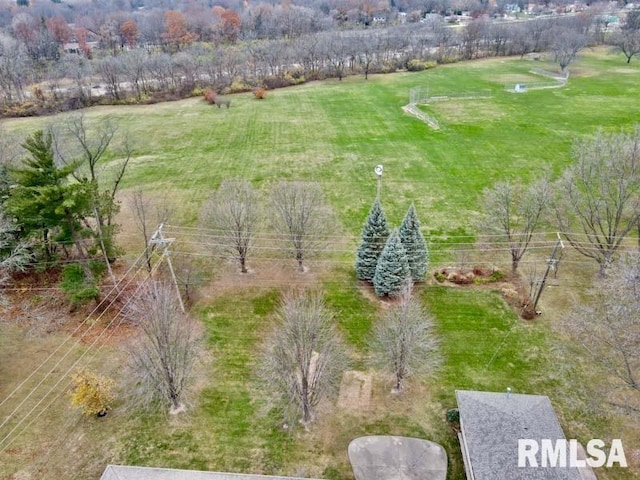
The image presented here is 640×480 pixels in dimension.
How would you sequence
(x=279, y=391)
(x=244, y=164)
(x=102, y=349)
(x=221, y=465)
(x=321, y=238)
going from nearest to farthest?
(x=221, y=465), (x=279, y=391), (x=102, y=349), (x=321, y=238), (x=244, y=164)

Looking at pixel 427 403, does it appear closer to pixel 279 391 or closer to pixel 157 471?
pixel 279 391

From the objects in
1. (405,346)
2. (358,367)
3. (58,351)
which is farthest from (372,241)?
(58,351)

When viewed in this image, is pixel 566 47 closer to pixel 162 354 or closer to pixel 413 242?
pixel 413 242

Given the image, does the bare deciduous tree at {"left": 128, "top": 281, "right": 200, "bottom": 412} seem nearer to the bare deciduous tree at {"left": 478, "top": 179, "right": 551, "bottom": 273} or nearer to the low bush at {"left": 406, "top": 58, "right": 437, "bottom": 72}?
the bare deciduous tree at {"left": 478, "top": 179, "right": 551, "bottom": 273}

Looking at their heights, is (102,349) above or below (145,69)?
below

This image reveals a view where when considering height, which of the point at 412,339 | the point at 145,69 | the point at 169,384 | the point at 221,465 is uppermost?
the point at 145,69

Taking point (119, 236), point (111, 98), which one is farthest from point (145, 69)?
point (119, 236)

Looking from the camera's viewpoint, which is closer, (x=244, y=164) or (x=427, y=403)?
(x=427, y=403)
